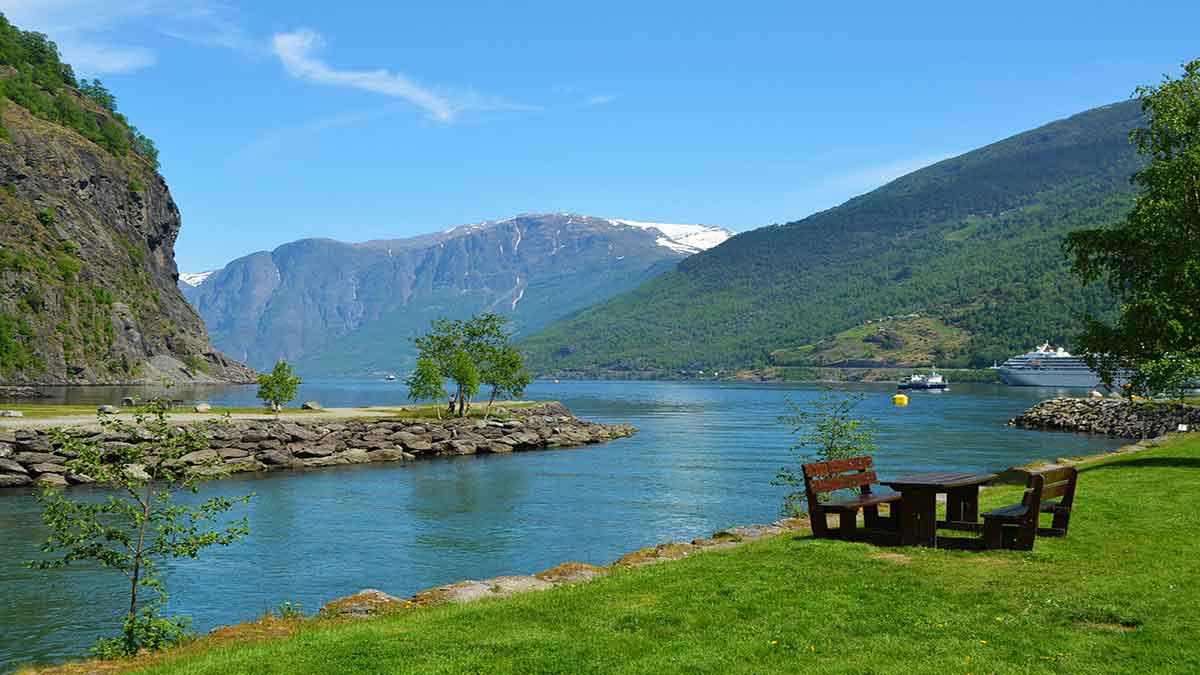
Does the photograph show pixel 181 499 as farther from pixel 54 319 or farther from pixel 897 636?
pixel 54 319

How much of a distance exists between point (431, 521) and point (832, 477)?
23327mm

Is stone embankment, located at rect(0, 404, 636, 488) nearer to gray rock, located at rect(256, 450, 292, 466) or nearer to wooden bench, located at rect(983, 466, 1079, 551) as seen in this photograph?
gray rock, located at rect(256, 450, 292, 466)

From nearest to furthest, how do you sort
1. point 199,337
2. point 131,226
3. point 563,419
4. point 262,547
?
point 262,547 < point 563,419 < point 131,226 < point 199,337

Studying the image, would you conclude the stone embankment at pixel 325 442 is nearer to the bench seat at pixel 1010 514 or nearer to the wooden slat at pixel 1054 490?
the bench seat at pixel 1010 514

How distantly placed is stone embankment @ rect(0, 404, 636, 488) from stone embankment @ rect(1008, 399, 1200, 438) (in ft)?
144

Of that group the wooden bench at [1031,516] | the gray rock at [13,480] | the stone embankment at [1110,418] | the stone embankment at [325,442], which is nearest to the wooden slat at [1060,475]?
the wooden bench at [1031,516]

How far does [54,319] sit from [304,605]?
13205 centimetres

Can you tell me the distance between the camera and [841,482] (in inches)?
693

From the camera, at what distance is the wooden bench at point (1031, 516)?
47.3ft

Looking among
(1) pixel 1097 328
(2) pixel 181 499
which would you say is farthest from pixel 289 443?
(1) pixel 1097 328

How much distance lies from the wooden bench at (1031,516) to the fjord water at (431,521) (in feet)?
51.6

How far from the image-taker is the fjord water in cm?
2392

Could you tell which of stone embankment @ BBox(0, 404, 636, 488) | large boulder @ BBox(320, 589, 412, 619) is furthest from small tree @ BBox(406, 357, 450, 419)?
large boulder @ BBox(320, 589, 412, 619)

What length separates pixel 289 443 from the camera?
59.8 meters
